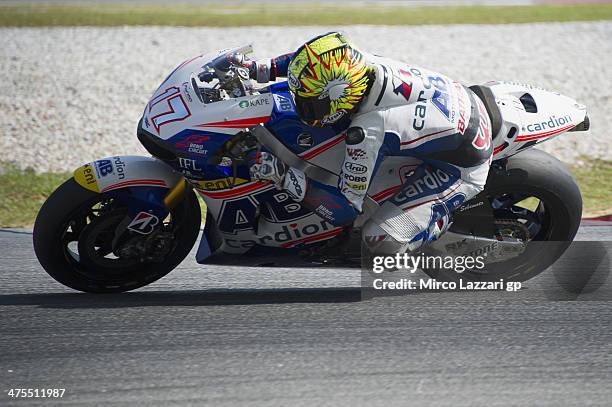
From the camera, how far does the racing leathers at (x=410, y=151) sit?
16.5 ft

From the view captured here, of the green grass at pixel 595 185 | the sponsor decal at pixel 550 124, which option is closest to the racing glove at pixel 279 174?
the sponsor decal at pixel 550 124

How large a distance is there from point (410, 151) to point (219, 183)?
1.05 metres

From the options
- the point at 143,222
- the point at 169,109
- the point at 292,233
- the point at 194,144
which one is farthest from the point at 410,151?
the point at 143,222

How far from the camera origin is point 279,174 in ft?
16.6

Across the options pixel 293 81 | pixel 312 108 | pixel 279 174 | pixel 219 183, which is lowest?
pixel 219 183

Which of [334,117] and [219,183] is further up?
[334,117]

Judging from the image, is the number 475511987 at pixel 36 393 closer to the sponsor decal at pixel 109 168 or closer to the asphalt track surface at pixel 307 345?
the asphalt track surface at pixel 307 345

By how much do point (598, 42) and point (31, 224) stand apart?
357 inches

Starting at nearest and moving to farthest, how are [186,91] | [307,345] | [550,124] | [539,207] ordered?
[307,345] < [186,91] < [550,124] < [539,207]

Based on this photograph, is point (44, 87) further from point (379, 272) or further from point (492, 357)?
point (492, 357)

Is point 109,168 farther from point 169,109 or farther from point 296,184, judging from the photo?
point 296,184

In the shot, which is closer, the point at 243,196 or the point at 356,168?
the point at 356,168

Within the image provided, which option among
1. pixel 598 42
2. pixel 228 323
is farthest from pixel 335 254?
pixel 598 42

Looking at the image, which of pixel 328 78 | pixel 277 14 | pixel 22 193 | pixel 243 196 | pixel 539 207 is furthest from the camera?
pixel 277 14
